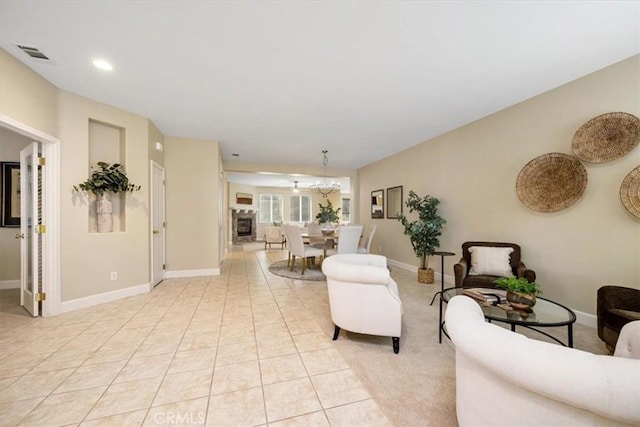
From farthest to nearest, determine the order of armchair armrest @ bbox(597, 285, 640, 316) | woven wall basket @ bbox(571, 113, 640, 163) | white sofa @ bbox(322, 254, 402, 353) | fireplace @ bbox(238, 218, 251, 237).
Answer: fireplace @ bbox(238, 218, 251, 237)
woven wall basket @ bbox(571, 113, 640, 163)
white sofa @ bbox(322, 254, 402, 353)
armchair armrest @ bbox(597, 285, 640, 316)

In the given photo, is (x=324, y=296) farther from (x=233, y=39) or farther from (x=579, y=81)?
(x=579, y=81)

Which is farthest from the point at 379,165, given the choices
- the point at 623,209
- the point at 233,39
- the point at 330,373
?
the point at 330,373

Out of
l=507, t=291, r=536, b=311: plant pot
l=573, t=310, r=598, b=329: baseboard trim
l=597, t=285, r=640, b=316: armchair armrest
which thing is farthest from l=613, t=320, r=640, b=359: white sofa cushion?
l=573, t=310, r=598, b=329: baseboard trim

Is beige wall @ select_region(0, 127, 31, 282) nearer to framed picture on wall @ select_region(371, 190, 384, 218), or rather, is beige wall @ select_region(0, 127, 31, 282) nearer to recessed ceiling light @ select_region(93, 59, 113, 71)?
recessed ceiling light @ select_region(93, 59, 113, 71)

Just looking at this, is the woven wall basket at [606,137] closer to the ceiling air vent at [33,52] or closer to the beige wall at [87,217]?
the ceiling air vent at [33,52]

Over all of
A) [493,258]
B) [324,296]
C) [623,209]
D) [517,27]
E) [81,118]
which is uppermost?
[517,27]

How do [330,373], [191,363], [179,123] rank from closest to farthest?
[330,373] → [191,363] → [179,123]

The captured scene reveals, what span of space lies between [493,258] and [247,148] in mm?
4792

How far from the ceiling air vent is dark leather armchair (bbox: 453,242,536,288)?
4785 millimetres

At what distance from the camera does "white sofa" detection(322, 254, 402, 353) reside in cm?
206

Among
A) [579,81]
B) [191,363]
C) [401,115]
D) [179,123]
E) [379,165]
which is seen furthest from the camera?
[379,165]

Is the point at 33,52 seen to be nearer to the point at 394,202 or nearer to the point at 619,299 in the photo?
the point at 619,299

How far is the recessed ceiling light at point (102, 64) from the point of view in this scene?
7.79 feet

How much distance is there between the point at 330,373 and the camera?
6.09 feet
